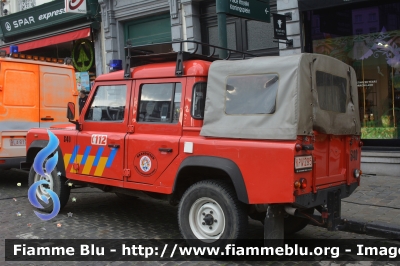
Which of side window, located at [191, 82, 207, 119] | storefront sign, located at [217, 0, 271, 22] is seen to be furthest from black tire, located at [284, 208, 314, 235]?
storefront sign, located at [217, 0, 271, 22]

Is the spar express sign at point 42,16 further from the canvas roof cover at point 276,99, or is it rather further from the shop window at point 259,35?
the canvas roof cover at point 276,99

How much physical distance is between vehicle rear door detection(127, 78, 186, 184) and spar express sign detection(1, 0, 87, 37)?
A: 402 inches

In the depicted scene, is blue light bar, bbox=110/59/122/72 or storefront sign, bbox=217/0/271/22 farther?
blue light bar, bbox=110/59/122/72

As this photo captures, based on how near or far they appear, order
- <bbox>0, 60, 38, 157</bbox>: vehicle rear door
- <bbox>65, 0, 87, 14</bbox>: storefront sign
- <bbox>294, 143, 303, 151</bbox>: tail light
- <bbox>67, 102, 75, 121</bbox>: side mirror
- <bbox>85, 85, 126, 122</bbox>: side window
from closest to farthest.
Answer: <bbox>294, 143, 303, 151</bbox>: tail light
<bbox>85, 85, 126, 122</bbox>: side window
<bbox>67, 102, 75, 121</bbox>: side mirror
<bbox>0, 60, 38, 157</bbox>: vehicle rear door
<bbox>65, 0, 87, 14</bbox>: storefront sign

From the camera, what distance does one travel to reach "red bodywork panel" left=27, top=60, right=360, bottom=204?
427 centimetres

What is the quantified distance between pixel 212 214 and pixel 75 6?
1186 cm

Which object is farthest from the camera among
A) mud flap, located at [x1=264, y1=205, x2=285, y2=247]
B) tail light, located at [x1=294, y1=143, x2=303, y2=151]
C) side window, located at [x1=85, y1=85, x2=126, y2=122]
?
side window, located at [x1=85, y1=85, x2=126, y2=122]

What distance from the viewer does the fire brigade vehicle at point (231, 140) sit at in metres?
4.31

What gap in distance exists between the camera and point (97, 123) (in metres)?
6.05

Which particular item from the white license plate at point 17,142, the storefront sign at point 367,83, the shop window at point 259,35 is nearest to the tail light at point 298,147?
the white license plate at point 17,142

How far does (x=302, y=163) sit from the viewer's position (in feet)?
13.9

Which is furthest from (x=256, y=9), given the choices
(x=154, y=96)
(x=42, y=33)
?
(x=42, y=33)

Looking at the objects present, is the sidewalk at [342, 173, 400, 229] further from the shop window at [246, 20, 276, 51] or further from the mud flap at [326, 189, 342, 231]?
the shop window at [246, 20, 276, 51]

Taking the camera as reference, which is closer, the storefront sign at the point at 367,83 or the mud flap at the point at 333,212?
the mud flap at the point at 333,212
